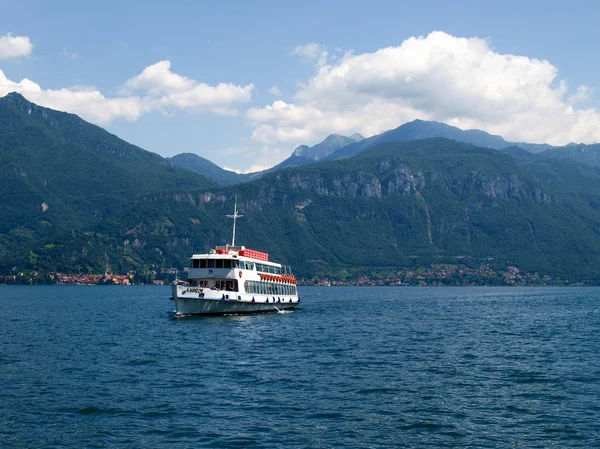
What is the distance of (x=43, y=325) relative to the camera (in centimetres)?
9188

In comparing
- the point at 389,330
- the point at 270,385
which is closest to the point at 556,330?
the point at 389,330

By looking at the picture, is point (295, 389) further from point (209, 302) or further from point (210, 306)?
point (210, 306)

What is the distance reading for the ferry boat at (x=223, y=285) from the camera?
92.3 meters

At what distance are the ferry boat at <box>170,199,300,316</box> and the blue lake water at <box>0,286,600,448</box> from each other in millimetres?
10630

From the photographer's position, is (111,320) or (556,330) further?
(111,320)

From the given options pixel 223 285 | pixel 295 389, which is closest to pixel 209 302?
pixel 223 285

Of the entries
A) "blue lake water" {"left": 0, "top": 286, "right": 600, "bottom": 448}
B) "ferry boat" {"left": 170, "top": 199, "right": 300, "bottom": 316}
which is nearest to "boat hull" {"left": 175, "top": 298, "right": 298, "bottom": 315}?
"ferry boat" {"left": 170, "top": 199, "right": 300, "bottom": 316}

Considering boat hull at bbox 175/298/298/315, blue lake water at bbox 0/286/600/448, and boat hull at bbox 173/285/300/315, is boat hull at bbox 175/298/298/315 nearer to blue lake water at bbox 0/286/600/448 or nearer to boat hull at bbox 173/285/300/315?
boat hull at bbox 173/285/300/315

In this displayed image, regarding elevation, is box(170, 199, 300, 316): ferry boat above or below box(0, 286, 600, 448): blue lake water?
above

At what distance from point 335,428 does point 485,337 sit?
49466 millimetres

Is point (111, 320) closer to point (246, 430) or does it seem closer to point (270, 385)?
point (270, 385)

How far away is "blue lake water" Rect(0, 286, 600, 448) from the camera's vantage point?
32969 millimetres

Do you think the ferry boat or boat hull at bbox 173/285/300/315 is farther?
the ferry boat

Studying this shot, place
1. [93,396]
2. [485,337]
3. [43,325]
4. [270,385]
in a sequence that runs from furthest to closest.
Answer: [43,325]
[485,337]
[270,385]
[93,396]
